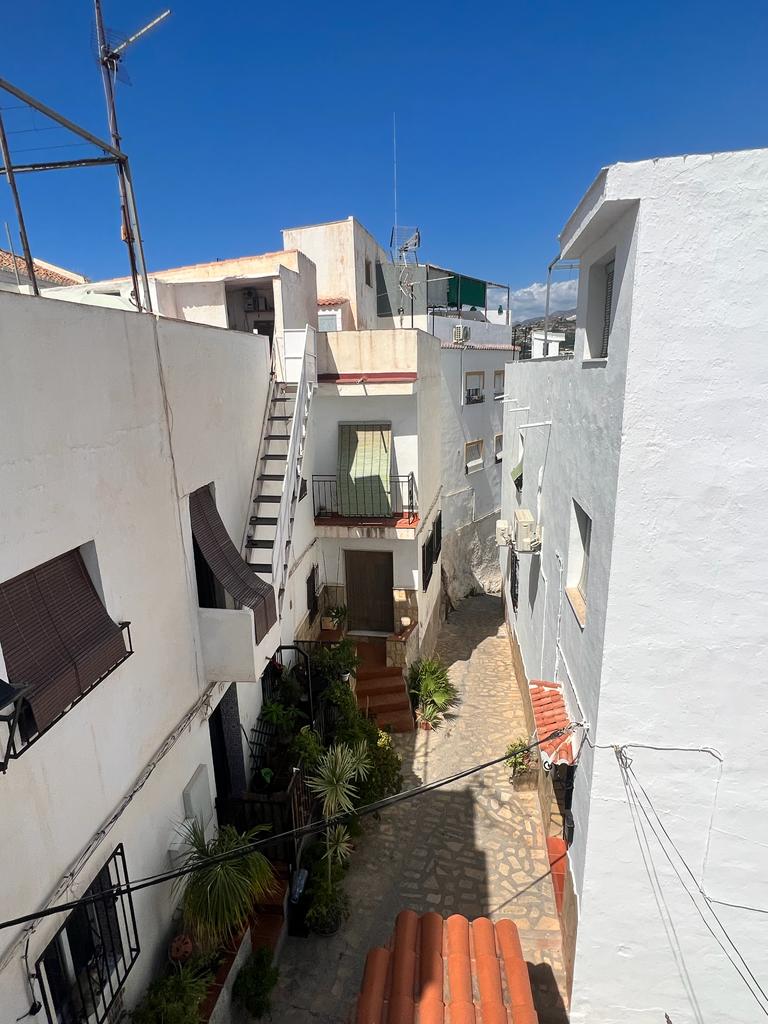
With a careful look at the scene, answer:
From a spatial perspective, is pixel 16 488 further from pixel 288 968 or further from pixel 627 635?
pixel 288 968

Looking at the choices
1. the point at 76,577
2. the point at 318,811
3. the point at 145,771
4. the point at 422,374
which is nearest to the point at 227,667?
the point at 145,771

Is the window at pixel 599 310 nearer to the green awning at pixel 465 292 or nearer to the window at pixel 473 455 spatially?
the window at pixel 473 455

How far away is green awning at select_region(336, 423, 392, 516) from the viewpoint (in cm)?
1320

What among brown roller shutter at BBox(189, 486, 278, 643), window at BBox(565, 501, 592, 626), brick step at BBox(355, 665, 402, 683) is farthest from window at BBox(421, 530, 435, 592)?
brown roller shutter at BBox(189, 486, 278, 643)

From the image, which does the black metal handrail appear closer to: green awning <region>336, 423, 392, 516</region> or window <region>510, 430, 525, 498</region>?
green awning <region>336, 423, 392, 516</region>

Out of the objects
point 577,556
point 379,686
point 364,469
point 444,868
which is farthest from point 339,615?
point 577,556

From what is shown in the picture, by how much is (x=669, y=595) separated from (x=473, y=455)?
16653 mm

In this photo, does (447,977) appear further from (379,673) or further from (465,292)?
(465,292)

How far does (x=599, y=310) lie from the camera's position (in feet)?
22.3

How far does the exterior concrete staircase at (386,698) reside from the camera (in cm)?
1320

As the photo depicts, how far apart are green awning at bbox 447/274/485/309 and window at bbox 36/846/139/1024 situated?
1236 inches

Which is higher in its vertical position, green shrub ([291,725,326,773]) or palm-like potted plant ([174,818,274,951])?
palm-like potted plant ([174,818,274,951])

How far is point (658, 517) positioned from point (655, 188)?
2991mm

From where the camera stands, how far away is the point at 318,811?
982 centimetres
